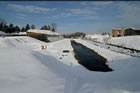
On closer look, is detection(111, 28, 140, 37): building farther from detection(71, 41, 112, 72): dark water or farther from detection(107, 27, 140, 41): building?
detection(71, 41, 112, 72): dark water

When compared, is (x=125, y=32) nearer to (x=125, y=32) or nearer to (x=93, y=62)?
(x=125, y=32)

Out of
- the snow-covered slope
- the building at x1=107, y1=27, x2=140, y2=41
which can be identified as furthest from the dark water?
the building at x1=107, y1=27, x2=140, y2=41

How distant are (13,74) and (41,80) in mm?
1152

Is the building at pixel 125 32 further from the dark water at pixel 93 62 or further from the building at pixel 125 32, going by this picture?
the dark water at pixel 93 62

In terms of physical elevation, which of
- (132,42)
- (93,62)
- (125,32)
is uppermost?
(125,32)

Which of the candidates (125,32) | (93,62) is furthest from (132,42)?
(125,32)

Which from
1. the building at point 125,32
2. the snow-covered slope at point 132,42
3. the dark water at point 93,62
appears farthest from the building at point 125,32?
the dark water at point 93,62

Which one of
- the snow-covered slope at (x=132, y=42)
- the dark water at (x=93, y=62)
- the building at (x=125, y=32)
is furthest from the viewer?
the building at (x=125, y=32)

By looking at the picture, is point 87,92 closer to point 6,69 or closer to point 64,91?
point 64,91

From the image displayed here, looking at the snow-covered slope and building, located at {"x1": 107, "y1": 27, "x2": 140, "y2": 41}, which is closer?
the snow-covered slope

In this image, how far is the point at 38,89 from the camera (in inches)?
126

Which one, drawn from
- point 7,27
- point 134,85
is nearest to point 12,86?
point 134,85

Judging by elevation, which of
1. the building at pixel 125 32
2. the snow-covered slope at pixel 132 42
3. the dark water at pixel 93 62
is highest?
the building at pixel 125 32

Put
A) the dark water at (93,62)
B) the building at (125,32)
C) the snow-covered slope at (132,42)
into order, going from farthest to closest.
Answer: the building at (125,32), the snow-covered slope at (132,42), the dark water at (93,62)
